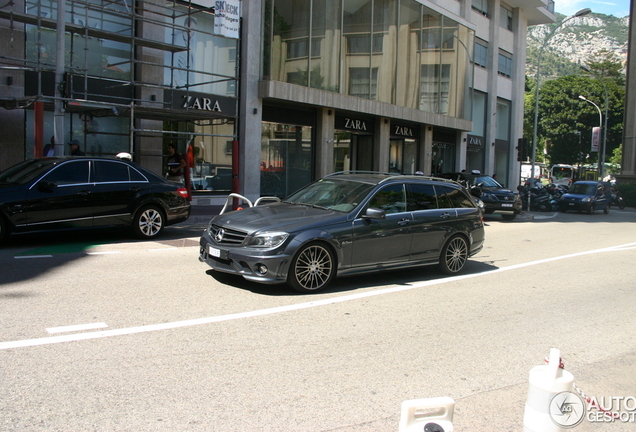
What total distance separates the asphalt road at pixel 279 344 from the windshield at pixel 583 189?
806 inches

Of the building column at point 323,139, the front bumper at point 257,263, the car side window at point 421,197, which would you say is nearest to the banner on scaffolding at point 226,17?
the building column at point 323,139

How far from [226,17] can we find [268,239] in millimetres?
12451

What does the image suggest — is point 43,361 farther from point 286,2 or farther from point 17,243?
point 286,2

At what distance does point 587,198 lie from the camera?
89.7ft

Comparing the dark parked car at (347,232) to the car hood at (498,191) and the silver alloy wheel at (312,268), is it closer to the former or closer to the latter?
the silver alloy wheel at (312,268)

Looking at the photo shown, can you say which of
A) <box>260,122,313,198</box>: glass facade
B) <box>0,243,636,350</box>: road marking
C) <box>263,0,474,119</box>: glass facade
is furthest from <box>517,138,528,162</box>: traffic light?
<box>0,243,636,350</box>: road marking

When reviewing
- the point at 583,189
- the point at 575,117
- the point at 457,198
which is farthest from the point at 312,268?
the point at 575,117

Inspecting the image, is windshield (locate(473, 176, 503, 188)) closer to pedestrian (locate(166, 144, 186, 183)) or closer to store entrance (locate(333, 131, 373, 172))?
store entrance (locate(333, 131, 373, 172))

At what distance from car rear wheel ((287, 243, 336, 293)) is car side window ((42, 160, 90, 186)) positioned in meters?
5.57

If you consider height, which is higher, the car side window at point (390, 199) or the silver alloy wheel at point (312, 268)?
the car side window at point (390, 199)

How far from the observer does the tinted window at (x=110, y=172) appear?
434 inches

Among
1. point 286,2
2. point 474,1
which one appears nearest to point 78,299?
point 286,2

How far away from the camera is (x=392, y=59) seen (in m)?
27.3

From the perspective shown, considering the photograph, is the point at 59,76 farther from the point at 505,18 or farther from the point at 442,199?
the point at 505,18
